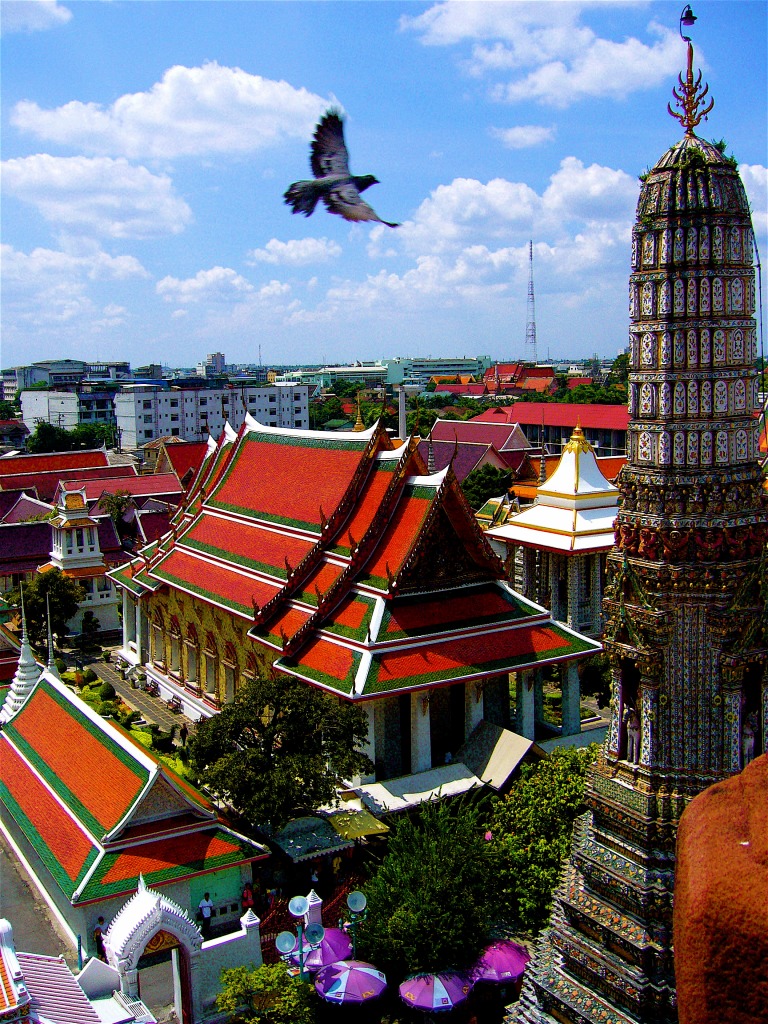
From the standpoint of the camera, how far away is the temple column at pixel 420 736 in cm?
2209

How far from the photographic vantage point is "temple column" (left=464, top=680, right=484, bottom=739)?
23297 mm

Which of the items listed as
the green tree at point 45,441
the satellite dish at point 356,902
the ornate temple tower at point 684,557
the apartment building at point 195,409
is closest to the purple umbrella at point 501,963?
the satellite dish at point 356,902

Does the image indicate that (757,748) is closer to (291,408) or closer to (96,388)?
(291,408)

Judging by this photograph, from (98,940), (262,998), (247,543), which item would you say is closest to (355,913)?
(262,998)

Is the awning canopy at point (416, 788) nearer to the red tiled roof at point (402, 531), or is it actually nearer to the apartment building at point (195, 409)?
the red tiled roof at point (402, 531)

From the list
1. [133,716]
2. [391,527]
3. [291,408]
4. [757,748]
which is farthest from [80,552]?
[291,408]

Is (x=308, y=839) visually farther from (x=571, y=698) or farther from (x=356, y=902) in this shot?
(x=571, y=698)

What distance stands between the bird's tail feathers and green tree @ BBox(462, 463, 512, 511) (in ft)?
124

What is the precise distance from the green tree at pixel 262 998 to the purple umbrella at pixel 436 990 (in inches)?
58.7

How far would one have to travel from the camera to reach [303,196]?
48.5 ft

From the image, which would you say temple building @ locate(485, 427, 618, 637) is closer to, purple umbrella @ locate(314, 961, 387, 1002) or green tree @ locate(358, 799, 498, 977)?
green tree @ locate(358, 799, 498, 977)

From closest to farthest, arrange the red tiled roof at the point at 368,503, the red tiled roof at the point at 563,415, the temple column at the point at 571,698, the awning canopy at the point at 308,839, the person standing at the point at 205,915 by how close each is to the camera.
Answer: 1. the person standing at the point at 205,915
2. the awning canopy at the point at 308,839
3. the temple column at the point at 571,698
4. the red tiled roof at the point at 368,503
5. the red tiled roof at the point at 563,415

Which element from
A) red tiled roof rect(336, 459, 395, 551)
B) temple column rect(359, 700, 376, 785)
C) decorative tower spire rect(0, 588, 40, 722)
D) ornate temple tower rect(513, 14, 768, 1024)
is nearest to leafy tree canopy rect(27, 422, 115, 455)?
decorative tower spire rect(0, 588, 40, 722)

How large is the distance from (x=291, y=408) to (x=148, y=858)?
8869 centimetres
